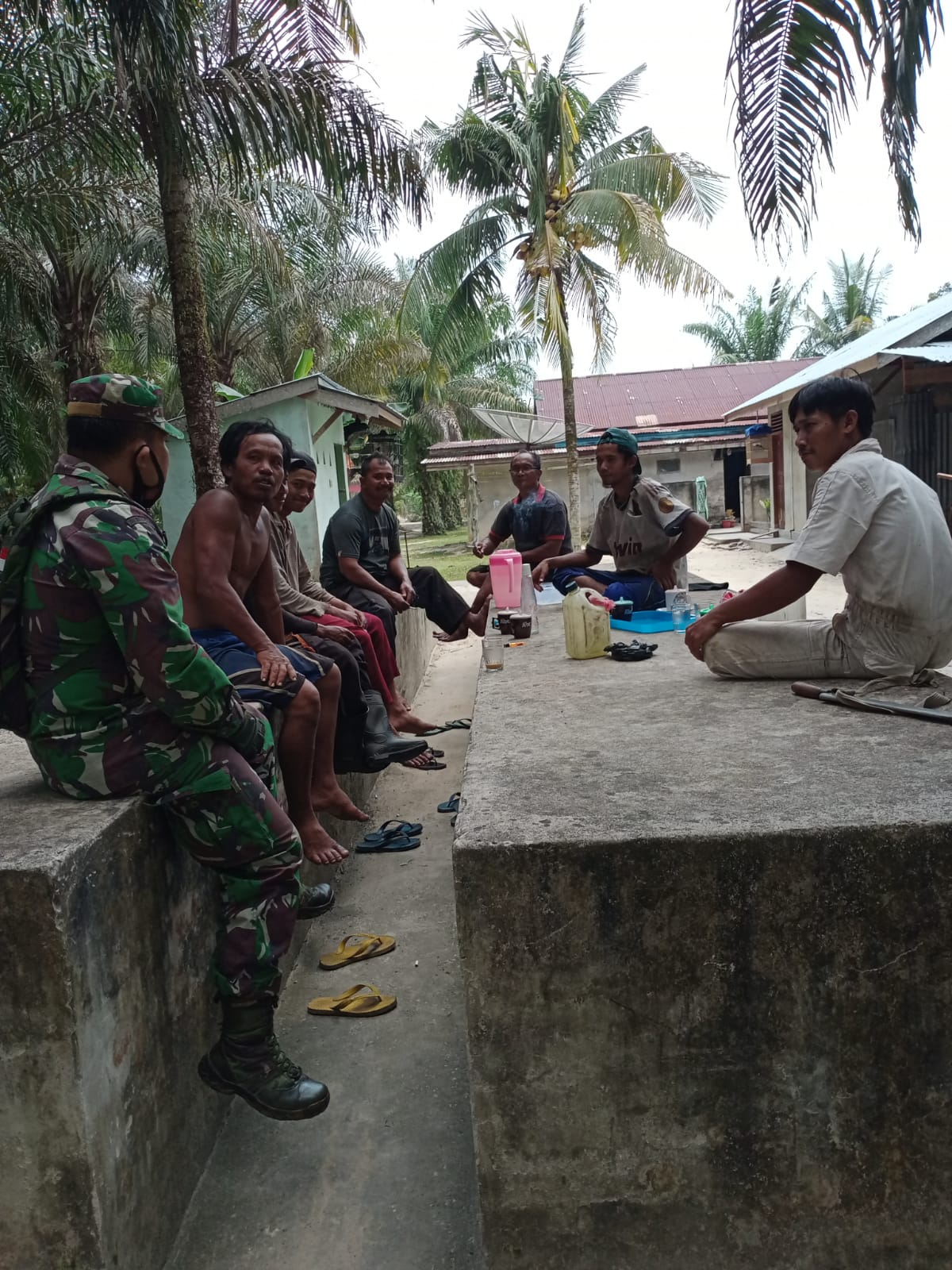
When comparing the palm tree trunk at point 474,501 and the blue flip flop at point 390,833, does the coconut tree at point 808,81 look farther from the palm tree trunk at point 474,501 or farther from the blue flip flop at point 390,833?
the palm tree trunk at point 474,501

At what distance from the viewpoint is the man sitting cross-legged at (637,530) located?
208 inches

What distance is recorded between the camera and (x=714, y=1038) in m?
1.82

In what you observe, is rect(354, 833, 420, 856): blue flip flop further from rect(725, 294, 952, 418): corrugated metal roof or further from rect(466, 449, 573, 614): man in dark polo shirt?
rect(725, 294, 952, 418): corrugated metal roof

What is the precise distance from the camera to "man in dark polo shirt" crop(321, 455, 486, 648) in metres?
5.78

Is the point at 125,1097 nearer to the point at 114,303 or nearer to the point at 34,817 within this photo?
the point at 34,817

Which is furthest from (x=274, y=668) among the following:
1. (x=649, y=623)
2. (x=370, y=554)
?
(x=370, y=554)

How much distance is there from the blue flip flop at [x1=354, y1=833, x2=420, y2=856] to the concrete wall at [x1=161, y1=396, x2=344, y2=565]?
7.93m

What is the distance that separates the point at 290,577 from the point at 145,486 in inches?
103

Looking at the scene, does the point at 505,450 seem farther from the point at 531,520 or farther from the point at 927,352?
the point at 531,520

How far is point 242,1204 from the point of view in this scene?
222cm

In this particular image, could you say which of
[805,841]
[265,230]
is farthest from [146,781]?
[265,230]

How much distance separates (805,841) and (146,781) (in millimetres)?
1441

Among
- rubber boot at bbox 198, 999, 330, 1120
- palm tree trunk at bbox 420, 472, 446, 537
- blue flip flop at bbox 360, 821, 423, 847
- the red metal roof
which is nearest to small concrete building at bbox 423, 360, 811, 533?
the red metal roof

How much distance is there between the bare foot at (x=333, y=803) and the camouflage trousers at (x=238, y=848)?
138 centimetres
